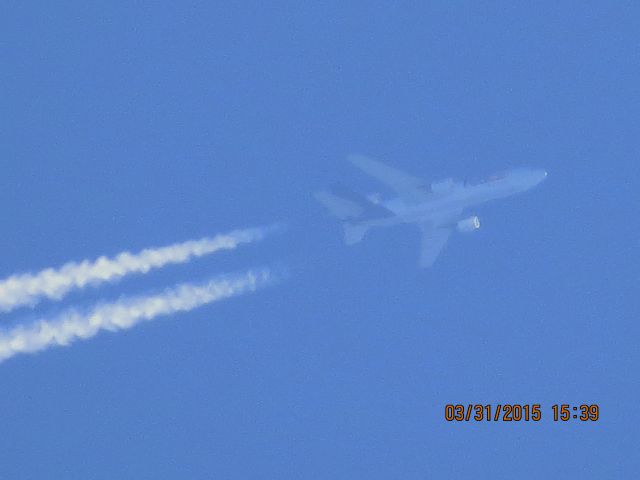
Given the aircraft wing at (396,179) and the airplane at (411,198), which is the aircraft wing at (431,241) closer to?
the airplane at (411,198)

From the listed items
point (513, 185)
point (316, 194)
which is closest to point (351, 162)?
point (316, 194)

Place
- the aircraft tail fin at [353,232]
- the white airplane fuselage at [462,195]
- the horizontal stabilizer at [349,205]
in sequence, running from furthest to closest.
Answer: the aircraft tail fin at [353,232], the horizontal stabilizer at [349,205], the white airplane fuselage at [462,195]

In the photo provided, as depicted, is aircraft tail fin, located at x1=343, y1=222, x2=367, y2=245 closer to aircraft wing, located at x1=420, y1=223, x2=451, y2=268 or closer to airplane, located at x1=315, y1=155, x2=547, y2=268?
airplane, located at x1=315, y1=155, x2=547, y2=268

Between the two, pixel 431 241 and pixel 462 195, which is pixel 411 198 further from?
pixel 431 241

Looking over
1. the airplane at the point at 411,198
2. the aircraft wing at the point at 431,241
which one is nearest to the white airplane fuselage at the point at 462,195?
the airplane at the point at 411,198

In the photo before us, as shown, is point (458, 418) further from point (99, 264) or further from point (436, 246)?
point (99, 264)

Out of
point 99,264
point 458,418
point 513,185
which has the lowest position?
point 458,418

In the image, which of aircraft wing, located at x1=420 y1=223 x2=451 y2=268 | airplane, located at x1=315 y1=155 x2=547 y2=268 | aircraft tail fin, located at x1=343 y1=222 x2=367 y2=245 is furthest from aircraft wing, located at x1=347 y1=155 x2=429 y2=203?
aircraft wing, located at x1=420 y1=223 x2=451 y2=268
